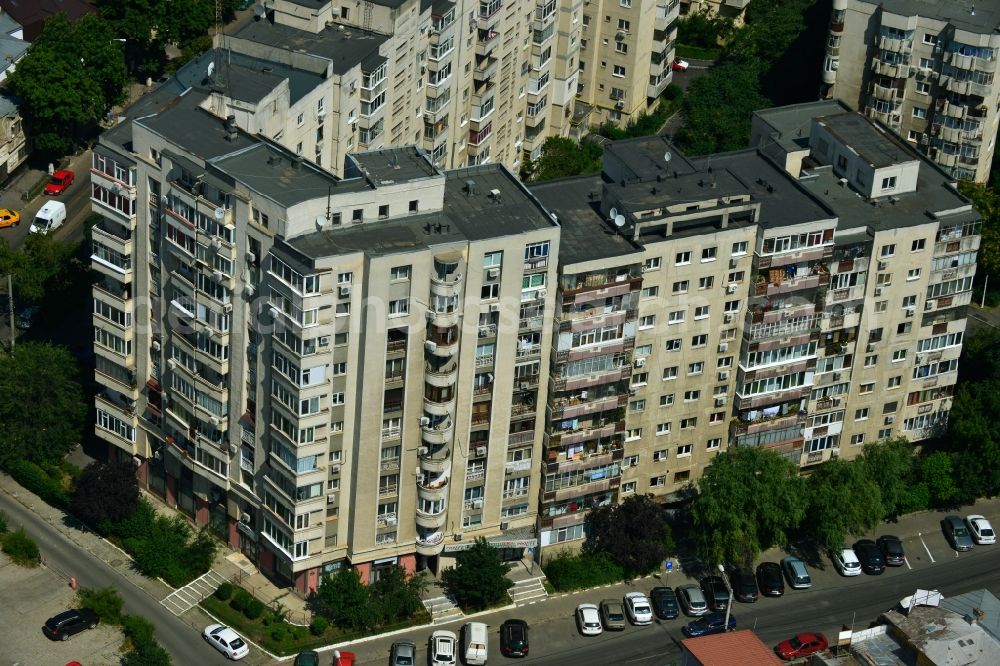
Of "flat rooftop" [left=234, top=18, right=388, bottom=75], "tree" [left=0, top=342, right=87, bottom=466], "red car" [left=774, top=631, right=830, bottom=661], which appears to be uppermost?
"flat rooftop" [left=234, top=18, right=388, bottom=75]

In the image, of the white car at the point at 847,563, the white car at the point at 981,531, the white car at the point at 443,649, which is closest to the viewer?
the white car at the point at 443,649

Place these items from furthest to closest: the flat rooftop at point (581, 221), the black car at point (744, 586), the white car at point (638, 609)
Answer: the black car at point (744, 586)
the white car at point (638, 609)
the flat rooftop at point (581, 221)

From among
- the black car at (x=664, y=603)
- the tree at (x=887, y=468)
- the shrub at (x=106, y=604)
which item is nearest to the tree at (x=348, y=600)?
the shrub at (x=106, y=604)

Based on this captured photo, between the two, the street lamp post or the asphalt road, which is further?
the street lamp post

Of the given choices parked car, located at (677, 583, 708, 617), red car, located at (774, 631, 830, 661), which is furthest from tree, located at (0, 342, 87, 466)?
red car, located at (774, 631, 830, 661)

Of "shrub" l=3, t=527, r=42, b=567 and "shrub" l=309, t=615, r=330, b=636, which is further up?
"shrub" l=3, t=527, r=42, b=567

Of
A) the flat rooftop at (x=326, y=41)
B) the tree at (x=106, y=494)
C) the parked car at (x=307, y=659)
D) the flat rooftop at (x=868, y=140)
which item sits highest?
the flat rooftop at (x=326, y=41)

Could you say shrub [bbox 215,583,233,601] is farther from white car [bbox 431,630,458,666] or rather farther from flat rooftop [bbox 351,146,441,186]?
flat rooftop [bbox 351,146,441,186]

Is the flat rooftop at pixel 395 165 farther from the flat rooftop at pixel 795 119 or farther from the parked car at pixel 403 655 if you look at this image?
the parked car at pixel 403 655

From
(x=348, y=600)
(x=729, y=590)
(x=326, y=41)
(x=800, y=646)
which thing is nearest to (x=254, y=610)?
(x=348, y=600)
